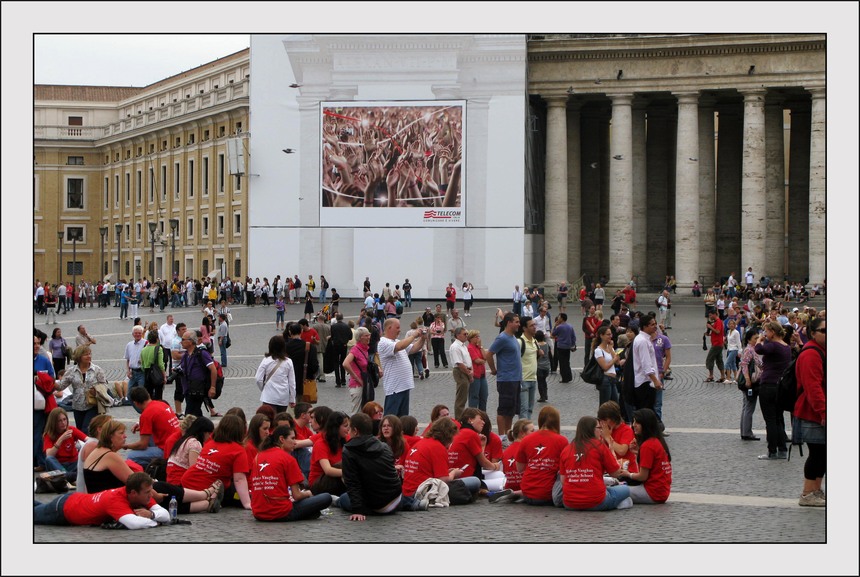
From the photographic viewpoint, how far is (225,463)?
→ 993 cm

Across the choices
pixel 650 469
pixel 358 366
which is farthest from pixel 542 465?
→ pixel 358 366

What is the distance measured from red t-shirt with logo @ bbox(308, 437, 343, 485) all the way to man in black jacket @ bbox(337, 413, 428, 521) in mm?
732

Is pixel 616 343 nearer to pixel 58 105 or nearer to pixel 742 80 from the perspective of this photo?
pixel 742 80

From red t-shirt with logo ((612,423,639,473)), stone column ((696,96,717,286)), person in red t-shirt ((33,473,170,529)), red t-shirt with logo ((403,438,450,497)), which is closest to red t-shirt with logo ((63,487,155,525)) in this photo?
person in red t-shirt ((33,473,170,529))

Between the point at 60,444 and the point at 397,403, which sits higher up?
the point at 397,403

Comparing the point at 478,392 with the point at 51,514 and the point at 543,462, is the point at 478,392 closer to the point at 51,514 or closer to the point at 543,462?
the point at 543,462

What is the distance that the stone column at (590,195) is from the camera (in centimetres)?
5419

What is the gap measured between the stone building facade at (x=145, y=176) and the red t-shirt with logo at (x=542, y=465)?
135ft

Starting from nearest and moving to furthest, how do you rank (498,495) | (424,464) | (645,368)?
(424,464) < (498,495) < (645,368)

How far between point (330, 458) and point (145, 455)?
163 cm

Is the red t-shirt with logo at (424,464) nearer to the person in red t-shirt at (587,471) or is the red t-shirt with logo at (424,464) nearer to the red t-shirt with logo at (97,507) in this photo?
the person in red t-shirt at (587,471)

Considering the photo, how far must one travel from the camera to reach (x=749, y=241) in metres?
48.0

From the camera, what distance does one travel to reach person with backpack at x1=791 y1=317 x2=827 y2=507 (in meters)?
9.45

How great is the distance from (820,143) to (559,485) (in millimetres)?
38731
